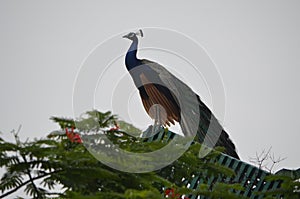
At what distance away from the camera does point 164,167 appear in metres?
4.81

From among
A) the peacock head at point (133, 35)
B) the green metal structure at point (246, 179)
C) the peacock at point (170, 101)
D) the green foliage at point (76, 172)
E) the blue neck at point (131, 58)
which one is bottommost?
the green foliage at point (76, 172)

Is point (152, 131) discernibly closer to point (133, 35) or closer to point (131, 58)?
point (131, 58)

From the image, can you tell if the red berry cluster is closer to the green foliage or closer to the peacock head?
the green foliage

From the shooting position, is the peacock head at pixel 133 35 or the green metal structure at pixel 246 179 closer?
the green metal structure at pixel 246 179

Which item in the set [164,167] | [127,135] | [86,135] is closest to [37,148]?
[86,135]

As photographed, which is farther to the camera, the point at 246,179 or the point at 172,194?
the point at 246,179

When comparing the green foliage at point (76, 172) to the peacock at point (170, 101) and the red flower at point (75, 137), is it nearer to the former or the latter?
the red flower at point (75, 137)

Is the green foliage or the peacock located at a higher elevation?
the peacock

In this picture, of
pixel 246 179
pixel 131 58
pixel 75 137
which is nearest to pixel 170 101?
pixel 131 58

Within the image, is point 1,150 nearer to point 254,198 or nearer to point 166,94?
point 254,198

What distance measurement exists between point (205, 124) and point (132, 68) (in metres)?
1.72

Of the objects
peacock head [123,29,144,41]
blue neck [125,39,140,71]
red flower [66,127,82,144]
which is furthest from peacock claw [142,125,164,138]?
peacock head [123,29,144,41]

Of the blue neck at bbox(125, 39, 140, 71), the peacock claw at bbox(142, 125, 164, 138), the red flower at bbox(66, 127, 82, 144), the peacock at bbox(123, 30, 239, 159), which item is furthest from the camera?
the blue neck at bbox(125, 39, 140, 71)

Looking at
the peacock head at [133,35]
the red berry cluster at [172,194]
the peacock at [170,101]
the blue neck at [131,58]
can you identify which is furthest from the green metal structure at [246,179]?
the peacock head at [133,35]
